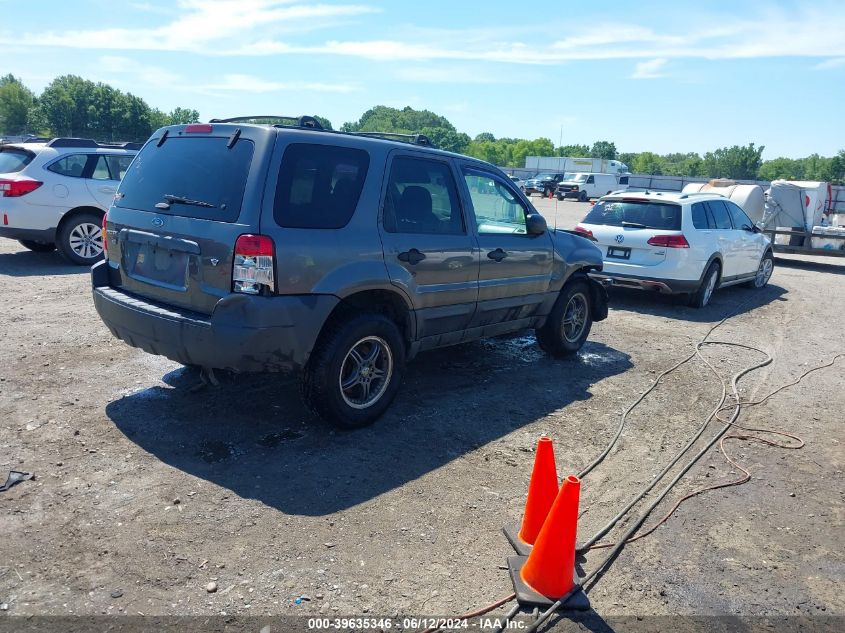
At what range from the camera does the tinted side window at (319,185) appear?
4258mm

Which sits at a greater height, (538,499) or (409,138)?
(409,138)

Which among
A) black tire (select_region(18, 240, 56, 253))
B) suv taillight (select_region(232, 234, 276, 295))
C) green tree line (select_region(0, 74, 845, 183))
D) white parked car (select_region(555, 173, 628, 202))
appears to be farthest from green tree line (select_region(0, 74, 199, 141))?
suv taillight (select_region(232, 234, 276, 295))

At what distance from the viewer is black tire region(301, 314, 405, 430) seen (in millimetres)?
4516

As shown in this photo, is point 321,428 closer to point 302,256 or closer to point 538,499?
point 302,256

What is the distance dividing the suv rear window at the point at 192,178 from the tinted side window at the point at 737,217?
9.40m

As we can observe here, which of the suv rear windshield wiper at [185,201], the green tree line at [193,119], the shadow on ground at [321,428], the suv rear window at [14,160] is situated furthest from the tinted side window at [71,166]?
the green tree line at [193,119]

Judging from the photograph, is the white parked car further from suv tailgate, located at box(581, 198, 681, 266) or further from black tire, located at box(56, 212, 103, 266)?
Answer: black tire, located at box(56, 212, 103, 266)

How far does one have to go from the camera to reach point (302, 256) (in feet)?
13.9

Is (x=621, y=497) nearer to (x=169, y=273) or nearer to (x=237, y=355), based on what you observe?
(x=237, y=355)

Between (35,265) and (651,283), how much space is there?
9546 mm

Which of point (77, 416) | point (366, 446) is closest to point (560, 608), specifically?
point (366, 446)

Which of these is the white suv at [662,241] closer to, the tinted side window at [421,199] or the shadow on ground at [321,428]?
the shadow on ground at [321,428]

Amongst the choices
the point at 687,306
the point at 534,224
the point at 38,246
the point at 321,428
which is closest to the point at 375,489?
the point at 321,428

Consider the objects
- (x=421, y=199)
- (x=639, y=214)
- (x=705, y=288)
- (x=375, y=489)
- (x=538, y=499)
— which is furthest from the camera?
(x=705, y=288)
